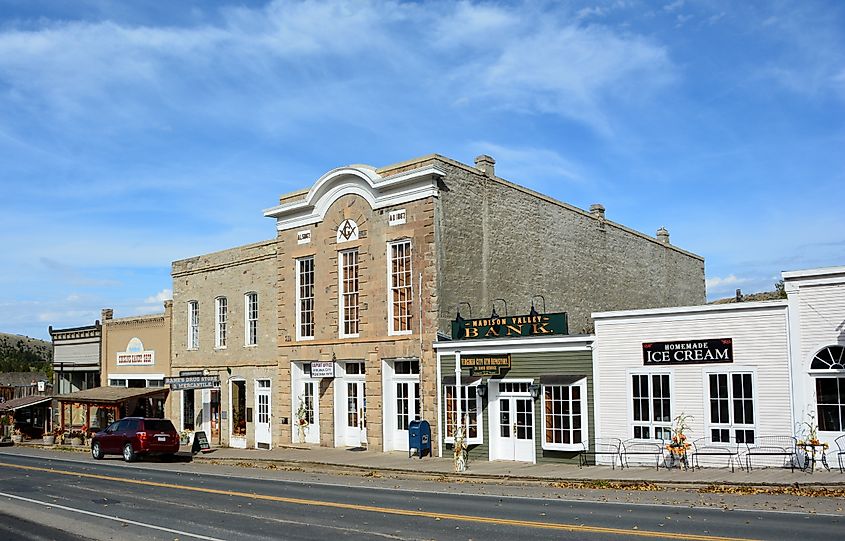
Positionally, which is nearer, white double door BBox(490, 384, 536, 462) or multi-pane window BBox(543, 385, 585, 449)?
multi-pane window BBox(543, 385, 585, 449)

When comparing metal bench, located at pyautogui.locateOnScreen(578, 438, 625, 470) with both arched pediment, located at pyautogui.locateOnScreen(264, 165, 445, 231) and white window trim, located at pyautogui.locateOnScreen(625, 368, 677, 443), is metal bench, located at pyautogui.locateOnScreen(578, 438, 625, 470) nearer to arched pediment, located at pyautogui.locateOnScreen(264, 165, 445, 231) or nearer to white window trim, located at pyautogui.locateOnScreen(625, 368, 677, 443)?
white window trim, located at pyautogui.locateOnScreen(625, 368, 677, 443)

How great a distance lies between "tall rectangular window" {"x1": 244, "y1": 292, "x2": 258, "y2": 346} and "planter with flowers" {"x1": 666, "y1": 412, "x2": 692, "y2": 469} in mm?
18487

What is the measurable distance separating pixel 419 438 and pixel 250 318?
1136cm

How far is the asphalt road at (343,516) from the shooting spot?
42.8 ft

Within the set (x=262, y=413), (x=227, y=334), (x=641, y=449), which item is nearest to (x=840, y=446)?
(x=641, y=449)

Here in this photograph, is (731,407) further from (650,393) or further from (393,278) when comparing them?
(393,278)

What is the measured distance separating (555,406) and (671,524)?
10.5 meters

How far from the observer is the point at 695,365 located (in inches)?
845

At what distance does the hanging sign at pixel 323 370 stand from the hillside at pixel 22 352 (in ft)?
232

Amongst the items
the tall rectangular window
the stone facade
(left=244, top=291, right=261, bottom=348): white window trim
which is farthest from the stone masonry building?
the tall rectangular window

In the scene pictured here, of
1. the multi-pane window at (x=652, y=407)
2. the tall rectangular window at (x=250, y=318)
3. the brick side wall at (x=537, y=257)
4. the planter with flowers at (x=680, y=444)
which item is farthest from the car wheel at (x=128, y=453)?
the planter with flowers at (x=680, y=444)

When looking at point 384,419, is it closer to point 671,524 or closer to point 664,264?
point 671,524

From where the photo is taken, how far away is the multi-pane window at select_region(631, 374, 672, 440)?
2188 centimetres

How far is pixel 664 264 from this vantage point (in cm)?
4162
